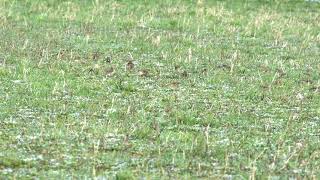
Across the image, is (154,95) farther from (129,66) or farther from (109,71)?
(129,66)

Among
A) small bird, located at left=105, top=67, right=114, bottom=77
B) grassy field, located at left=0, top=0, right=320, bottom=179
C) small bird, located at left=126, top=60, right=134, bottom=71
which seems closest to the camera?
grassy field, located at left=0, top=0, right=320, bottom=179

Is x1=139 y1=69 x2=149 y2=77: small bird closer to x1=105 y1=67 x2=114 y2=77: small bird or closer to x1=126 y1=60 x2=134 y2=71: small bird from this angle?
x1=126 y1=60 x2=134 y2=71: small bird

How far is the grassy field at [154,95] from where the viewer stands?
444 inches

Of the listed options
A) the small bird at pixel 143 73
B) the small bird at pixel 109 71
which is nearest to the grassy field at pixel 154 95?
the small bird at pixel 109 71

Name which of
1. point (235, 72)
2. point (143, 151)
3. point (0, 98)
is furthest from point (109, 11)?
point (143, 151)

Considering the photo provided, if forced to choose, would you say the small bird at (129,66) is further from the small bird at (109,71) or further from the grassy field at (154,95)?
the small bird at (109,71)

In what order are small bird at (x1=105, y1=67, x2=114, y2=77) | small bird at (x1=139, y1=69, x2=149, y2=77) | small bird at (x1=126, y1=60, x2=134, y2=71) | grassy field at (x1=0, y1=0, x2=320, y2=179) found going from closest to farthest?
grassy field at (x1=0, y1=0, x2=320, y2=179) → small bird at (x1=105, y1=67, x2=114, y2=77) → small bird at (x1=139, y1=69, x2=149, y2=77) → small bird at (x1=126, y1=60, x2=134, y2=71)

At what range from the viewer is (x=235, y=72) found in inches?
777

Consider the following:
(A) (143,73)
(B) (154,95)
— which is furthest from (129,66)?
(B) (154,95)

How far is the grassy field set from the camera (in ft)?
37.0

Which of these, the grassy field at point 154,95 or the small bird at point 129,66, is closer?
the grassy field at point 154,95

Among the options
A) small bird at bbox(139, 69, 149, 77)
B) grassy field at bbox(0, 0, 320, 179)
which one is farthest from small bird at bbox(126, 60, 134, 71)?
small bird at bbox(139, 69, 149, 77)

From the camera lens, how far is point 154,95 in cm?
1641

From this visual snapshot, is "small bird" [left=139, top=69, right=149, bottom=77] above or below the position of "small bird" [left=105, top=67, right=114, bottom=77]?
below
